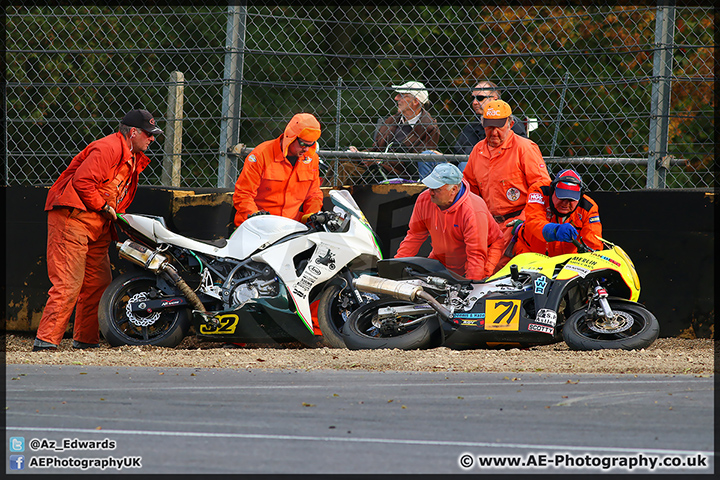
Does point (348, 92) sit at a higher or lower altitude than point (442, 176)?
higher

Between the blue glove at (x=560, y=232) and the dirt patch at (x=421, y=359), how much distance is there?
854mm

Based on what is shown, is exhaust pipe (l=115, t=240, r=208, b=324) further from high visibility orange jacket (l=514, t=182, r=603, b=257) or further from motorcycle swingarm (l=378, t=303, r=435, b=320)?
high visibility orange jacket (l=514, t=182, r=603, b=257)

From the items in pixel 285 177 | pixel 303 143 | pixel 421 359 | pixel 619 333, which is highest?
pixel 303 143

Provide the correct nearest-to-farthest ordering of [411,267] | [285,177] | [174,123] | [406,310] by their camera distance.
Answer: [406,310] → [411,267] → [285,177] → [174,123]

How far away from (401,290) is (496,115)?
1.83 meters

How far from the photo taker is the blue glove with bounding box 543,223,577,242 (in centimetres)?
715

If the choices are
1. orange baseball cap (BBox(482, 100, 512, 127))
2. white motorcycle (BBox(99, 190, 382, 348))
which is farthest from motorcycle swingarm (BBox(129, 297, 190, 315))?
orange baseball cap (BBox(482, 100, 512, 127))

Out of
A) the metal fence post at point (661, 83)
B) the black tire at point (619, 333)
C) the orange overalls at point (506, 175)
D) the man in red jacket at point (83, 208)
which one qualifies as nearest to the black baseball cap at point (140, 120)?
the man in red jacket at point (83, 208)

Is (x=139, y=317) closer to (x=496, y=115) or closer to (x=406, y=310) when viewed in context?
(x=406, y=310)

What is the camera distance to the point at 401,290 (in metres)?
7.03

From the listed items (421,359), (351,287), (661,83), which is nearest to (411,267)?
(351,287)

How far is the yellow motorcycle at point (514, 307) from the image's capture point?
6.90m

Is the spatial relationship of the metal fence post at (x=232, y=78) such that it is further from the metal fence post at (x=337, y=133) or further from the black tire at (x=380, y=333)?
the black tire at (x=380, y=333)

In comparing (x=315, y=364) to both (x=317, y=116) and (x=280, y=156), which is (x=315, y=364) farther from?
(x=317, y=116)
